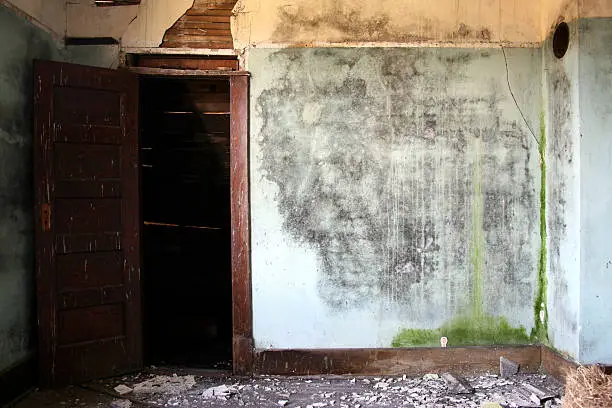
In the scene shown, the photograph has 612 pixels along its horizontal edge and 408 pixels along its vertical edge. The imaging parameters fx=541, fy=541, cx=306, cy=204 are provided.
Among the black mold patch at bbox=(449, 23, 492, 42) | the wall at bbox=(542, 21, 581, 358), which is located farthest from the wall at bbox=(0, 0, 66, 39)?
the wall at bbox=(542, 21, 581, 358)

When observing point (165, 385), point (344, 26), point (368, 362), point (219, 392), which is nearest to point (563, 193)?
point (368, 362)

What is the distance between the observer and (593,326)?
137 inches

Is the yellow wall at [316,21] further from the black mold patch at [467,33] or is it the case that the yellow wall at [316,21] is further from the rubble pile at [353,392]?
the rubble pile at [353,392]

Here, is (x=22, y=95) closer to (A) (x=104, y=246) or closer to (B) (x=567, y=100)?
(A) (x=104, y=246)

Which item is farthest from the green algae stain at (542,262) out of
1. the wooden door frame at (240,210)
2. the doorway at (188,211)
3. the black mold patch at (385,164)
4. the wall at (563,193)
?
the doorway at (188,211)

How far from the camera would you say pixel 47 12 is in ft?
12.0

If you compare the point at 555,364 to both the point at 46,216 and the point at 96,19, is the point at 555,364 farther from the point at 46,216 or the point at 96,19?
the point at 96,19

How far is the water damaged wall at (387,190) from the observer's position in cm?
387

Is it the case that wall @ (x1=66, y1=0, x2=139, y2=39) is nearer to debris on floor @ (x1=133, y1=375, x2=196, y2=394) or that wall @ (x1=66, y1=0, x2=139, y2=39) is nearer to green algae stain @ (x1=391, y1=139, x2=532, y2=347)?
debris on floor @ (x1=133, y1=375, x2=196, y2=394)

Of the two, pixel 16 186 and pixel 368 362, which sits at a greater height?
pixel 16 186

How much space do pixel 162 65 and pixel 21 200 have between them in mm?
1345

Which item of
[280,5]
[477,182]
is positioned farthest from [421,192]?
[280,5]

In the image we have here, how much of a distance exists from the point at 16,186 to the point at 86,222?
1.59ft

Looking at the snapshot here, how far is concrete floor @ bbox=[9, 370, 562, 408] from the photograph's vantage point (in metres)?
3.38
